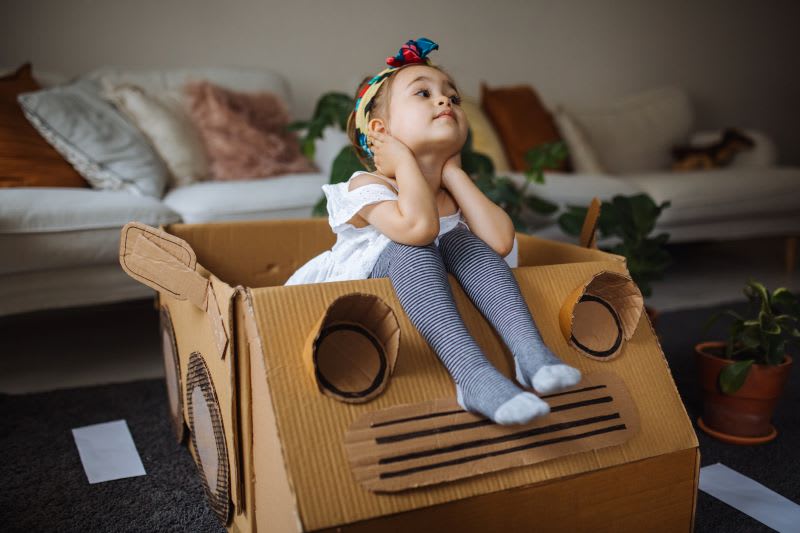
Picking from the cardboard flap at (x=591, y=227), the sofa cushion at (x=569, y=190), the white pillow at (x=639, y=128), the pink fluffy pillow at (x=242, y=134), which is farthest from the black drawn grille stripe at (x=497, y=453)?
the white pillow at (x=639, y=128)

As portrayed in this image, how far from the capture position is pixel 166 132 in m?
2.18

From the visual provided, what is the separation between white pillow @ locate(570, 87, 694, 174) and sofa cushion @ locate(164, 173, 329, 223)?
1.66 metres

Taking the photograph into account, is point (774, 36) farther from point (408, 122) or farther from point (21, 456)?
point (21, 456)

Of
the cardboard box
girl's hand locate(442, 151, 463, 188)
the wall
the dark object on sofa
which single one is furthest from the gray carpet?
the dark object on sofa

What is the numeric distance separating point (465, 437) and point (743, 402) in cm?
72

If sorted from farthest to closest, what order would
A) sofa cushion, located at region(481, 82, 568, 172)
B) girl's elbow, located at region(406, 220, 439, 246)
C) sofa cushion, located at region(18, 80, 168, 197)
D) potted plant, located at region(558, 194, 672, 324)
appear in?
sofa cushion, located at region(481, 82, 568, 172) → sofa cushion, located at region(18, 80, 168, 197) → potted plant, located at region(558, 194, 672, 324) → girl's elbow, located at region(406, 220, 439, 246)

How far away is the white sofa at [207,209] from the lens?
1.59 m

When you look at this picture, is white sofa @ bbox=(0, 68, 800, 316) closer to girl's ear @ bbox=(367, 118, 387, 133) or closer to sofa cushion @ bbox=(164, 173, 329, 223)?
sofa cushion @ bbox=(164, 173, 329, 223)

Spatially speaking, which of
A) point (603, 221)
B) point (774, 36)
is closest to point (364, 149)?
point (603, 221)

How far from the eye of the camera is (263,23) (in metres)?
2.77

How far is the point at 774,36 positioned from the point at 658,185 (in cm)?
225

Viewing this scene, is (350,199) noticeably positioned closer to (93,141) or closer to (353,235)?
(353,235)

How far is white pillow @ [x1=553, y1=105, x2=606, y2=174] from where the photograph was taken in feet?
9.67

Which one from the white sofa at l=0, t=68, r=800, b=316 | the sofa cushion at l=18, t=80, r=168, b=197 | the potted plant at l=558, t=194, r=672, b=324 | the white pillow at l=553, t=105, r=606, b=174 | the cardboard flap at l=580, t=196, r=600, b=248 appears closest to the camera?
the cardboard flap at l=580, t=196, r=600, b=248
